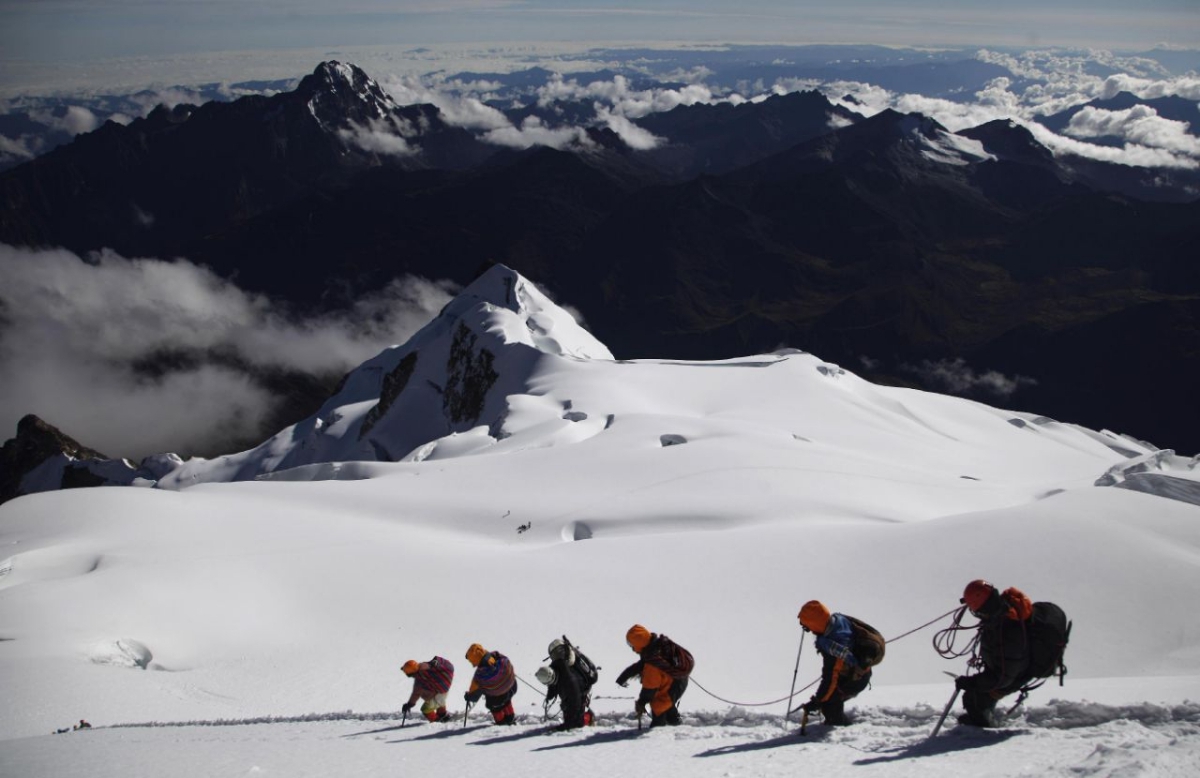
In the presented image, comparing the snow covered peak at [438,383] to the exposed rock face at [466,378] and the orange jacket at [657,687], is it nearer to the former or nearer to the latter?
the exposed rock face at [466,378]

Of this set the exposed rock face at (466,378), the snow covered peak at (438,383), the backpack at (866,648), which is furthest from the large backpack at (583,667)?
the exposed rock face at (466,378)

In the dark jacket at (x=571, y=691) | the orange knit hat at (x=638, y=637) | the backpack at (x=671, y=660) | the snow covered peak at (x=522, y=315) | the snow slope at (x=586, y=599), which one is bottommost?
the snow slope at (x=586, y=599)

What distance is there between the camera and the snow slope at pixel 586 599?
386 inches

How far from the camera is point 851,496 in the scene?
95.8 ft

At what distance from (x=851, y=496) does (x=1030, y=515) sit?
8.61m

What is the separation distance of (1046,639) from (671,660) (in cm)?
459

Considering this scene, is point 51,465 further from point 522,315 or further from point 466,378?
point 522,315

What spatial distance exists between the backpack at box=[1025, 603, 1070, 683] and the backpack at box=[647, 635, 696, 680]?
13.7 feet

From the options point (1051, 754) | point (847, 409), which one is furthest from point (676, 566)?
point (847, 409)

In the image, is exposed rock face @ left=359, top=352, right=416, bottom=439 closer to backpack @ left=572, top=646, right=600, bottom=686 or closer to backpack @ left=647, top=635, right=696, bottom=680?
backpack @ left=572, top=646, right=600, bottom=686

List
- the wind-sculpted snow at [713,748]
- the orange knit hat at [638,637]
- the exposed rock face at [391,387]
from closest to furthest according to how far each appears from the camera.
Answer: the wind-sculpted snow at [713,748], the orange knit hat at [638,637], the exposed rock face at [391,387]

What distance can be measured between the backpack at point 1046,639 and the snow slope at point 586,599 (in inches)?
28.8

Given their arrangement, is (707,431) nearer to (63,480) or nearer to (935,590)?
(935,590)

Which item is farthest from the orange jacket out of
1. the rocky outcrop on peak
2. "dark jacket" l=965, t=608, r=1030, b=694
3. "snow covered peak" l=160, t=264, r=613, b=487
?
the rocky outcrop on peak
